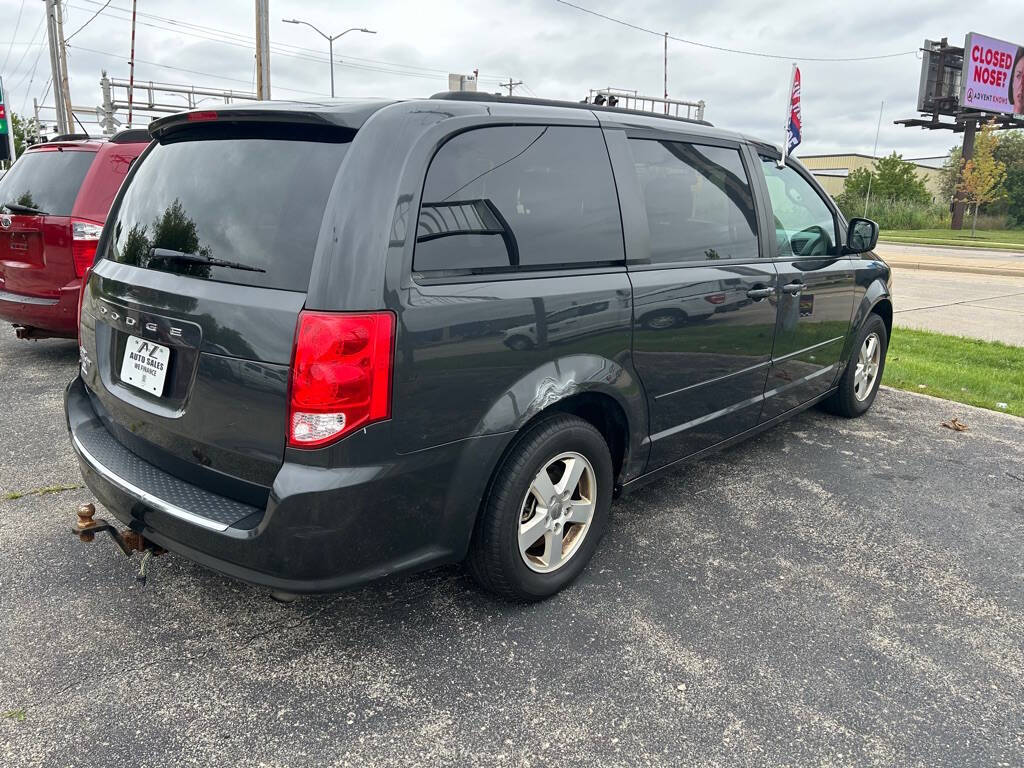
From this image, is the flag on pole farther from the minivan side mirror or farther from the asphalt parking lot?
the asphalt parking lot

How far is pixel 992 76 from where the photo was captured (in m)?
45.2

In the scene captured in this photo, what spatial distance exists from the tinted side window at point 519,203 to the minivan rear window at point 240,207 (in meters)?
0.33

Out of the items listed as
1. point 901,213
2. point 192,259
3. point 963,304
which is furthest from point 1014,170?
point 192,259

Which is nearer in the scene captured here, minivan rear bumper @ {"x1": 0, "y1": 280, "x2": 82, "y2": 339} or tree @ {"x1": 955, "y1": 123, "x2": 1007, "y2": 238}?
minivan rear bumper @ {"x1": 0, "y1": 280, "x2": 82, "y2": 339}

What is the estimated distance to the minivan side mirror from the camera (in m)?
4.52

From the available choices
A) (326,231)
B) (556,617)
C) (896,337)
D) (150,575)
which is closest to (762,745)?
(556,617)

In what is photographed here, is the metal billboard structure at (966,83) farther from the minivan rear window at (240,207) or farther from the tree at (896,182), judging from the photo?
the minivan rear window at (240,207)

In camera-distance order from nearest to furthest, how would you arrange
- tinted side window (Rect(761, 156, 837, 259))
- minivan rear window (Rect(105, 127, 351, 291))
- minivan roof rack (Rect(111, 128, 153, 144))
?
1. minivan rear window (Rect(105, 127, 351, 291))
2. tinted side window (Rect(761, 156, 837, 259))
3. minivan roof rack (Rect(111, 128, 153, 144))

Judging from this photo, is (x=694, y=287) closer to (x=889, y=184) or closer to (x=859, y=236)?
(x=859, y=236)

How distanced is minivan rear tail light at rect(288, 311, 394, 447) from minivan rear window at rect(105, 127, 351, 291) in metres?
0.15

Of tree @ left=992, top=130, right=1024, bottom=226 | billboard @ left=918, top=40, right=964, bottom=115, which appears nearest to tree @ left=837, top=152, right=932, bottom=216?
tree @ left=992, top=130, right=1024, bottom=226

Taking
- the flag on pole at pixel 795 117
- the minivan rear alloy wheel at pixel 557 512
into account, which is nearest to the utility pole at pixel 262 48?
the flag on pole at pixel 795 117

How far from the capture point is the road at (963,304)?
30.6ft

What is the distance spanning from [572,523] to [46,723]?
1779 mm
